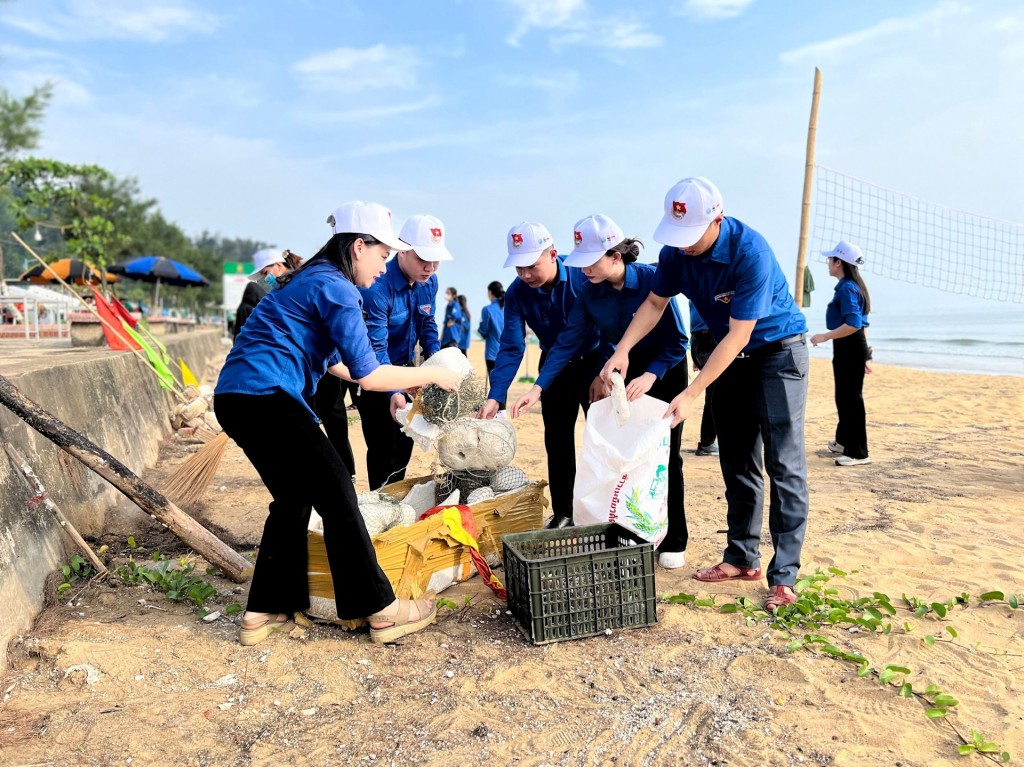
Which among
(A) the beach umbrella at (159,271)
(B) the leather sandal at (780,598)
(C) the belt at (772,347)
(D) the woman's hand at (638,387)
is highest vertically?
(A) the beach umbrella at (159,271)

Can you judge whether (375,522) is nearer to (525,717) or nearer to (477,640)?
(477,640)

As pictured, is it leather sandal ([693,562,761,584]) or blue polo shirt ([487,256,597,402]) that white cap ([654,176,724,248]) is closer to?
blue polo shirt ([487,256,597,402])

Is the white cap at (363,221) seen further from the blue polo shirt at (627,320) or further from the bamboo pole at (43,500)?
the bamboo pole at (43,500)

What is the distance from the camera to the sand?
256cm

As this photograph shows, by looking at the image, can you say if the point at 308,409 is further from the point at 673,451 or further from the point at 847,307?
the point at 847,307

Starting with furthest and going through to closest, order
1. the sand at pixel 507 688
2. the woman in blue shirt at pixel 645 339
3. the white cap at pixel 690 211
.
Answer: the woman in blue shirt at pixel 645 339 → the white cap at pixel 690 211 → the sand at pixel 507 688

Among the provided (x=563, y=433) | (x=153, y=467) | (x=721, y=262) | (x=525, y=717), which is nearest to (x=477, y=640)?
(x=525, y=717)

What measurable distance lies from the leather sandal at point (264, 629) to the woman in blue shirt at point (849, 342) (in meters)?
5.44

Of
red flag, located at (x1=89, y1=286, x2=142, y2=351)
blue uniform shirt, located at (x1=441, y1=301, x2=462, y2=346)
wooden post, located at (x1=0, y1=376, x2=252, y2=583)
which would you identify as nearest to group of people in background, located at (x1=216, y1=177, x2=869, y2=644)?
wooden post, located at (x1=0, y1=376, x2=252, y2=583)

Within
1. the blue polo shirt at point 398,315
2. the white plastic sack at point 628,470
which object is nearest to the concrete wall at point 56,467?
the blue polo shirt at point 398,315

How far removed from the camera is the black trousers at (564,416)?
181 inches

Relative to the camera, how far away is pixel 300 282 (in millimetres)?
3176

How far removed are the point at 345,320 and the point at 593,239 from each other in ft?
4.84

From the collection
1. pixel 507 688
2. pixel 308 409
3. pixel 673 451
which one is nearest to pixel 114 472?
pixel 308 409
